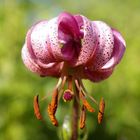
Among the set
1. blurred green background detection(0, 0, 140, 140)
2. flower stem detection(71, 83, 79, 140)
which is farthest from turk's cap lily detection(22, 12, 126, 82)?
blurred green background detection(0, 0, 140, 140)

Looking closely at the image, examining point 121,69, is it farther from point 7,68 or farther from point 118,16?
point 118,16

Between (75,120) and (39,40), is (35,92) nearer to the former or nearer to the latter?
(75,120)

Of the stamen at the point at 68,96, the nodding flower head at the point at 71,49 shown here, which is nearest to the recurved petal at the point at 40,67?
the nodding flower head at the point at 71,49

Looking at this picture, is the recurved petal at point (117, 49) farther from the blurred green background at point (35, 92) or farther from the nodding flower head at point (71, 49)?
the blurred green background at point (35, 92)

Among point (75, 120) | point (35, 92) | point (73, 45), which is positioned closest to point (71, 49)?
point (73, 45)

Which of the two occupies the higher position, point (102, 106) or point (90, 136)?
point (102, 106)

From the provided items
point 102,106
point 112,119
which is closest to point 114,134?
point 112,119

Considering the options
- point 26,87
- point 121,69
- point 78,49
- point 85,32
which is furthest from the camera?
point 121,69
